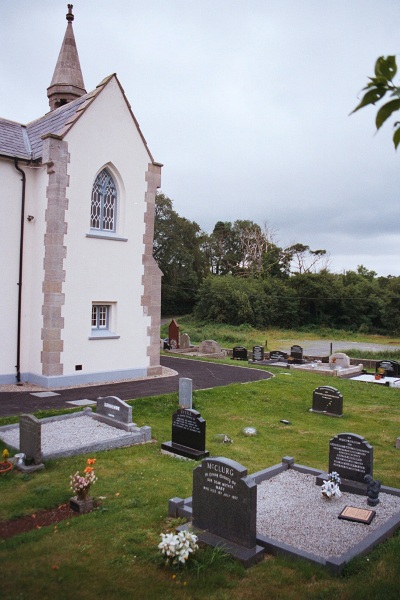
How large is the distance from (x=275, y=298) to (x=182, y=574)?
57095 millimetres

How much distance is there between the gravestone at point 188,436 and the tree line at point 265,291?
1856 inches

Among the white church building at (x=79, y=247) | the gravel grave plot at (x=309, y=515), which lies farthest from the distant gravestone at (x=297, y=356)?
the gravel grave plot at (x=309, y=515)

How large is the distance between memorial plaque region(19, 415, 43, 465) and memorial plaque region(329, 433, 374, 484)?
543 cm

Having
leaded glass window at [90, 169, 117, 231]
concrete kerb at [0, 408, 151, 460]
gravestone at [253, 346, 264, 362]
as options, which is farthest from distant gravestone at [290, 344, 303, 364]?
concrete kerb at [0, 408, 151, 460]

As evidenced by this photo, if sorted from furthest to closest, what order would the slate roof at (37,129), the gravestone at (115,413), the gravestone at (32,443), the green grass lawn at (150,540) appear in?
the slate roof at (37,129)
the gravestone at (115,413)
the gravestone at (32,443)
the green grass lawn at (150,540)

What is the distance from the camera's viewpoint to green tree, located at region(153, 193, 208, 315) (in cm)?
→ 6350

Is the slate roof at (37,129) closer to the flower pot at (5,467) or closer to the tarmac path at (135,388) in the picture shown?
the tarmac path at (135,388)

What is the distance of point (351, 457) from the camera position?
8.86 m

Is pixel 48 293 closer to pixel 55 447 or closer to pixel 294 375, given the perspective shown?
pixel 55 447

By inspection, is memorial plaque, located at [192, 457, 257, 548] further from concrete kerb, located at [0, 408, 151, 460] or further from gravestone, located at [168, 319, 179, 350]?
gravestone, located at [168, 319, 179, 350]

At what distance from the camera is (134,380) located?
18234 mm

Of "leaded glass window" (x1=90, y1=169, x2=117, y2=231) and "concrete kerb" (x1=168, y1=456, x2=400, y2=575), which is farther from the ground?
"leaded glass window" (x1=90, y1=169, x2=117, y2=231)

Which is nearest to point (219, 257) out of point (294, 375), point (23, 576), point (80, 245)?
point (294, 375)

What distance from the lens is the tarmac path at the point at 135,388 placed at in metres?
13.8
